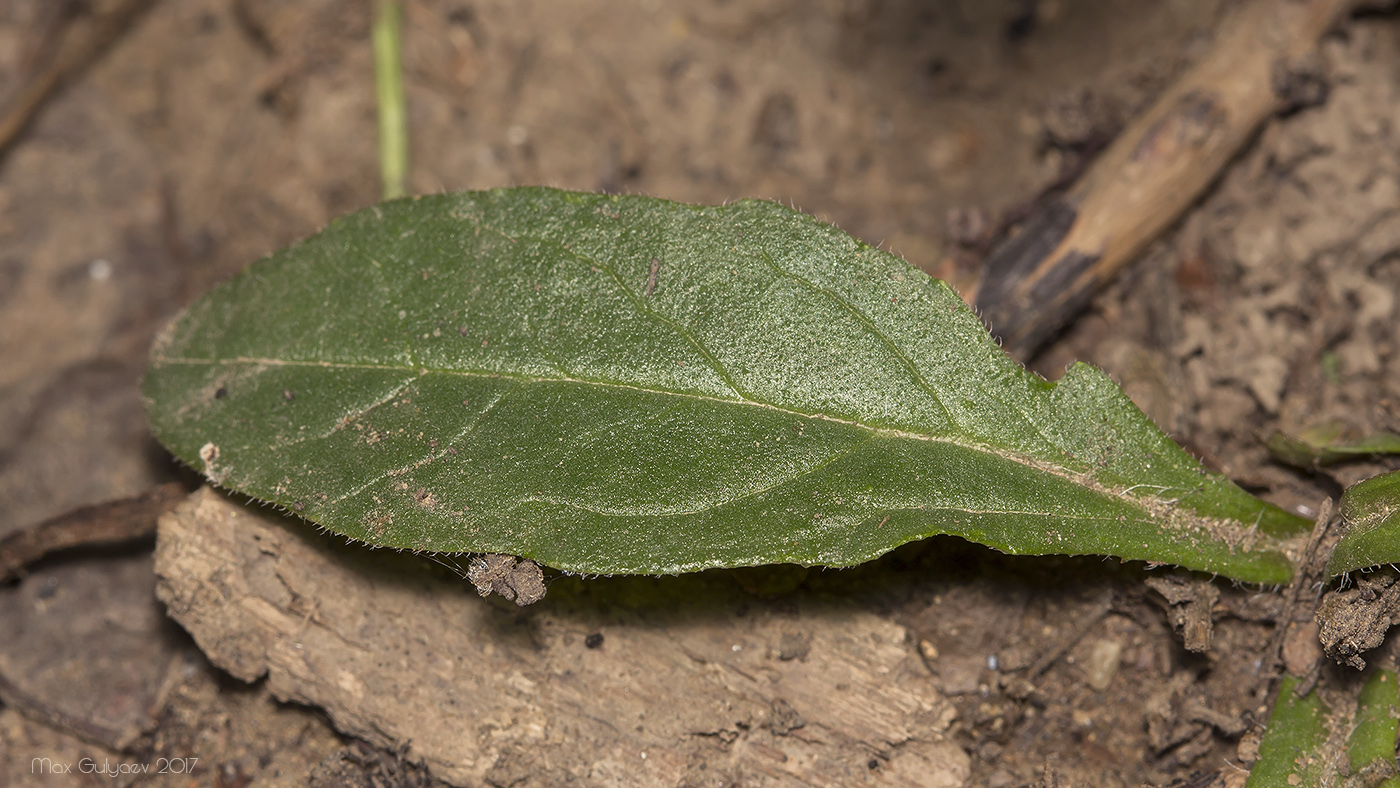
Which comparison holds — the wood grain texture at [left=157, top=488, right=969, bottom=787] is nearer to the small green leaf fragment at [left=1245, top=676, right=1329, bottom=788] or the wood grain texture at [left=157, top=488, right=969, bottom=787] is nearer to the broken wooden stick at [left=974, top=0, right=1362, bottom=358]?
the small green leaf fragment at [left=1245, top=676, right=1329, bottom=788]

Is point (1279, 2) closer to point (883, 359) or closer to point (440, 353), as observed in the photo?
point (883, 359)

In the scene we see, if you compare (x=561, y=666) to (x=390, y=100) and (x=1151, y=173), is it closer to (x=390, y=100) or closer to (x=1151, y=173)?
(x=1151, y=173)

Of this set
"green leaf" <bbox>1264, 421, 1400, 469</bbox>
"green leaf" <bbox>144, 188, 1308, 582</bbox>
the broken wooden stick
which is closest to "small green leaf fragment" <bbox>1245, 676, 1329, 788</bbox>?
"green leaf" <bbox>144, 188, 1308, 582</bbox>

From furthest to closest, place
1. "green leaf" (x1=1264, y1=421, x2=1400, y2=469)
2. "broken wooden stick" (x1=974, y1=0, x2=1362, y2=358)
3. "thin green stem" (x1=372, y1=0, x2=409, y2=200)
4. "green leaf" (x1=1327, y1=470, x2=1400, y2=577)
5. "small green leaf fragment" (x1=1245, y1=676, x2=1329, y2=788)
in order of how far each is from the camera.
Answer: "thin green stem" (x1=372, y1=0, x2=409, y2=200) → "broken wooden stick" (x1=974, y1=0, x2=1362, y2=358) → "green leaf" (x1=1264, y1=421, x2=1400, y2=469) → "small green leaf fragment" (x1=1245, y1=676, x2=1329, y2=788) → "green leaf" (x1=1327, y1=470, x2=1400, y2=577)

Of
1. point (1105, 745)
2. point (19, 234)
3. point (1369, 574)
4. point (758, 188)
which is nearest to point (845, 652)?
point (1105, 745)

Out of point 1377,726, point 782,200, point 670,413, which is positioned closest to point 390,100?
point 782,200
